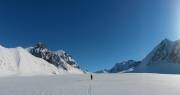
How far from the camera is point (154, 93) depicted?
25.3 meters

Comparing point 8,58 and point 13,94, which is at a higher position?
point 8,58

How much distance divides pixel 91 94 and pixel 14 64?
138m

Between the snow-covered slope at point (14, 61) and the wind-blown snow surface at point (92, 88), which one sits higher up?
the snow-covered slope at point (14, 61)

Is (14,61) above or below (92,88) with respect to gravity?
above

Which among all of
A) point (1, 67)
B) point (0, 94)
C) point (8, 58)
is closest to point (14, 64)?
point (8, 58)

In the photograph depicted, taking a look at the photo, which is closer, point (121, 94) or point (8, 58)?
point (121, 94)

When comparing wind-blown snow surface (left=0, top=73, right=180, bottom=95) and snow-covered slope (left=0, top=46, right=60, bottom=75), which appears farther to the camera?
snow-covered slope (left=0, top=46, right=60, bottom=75)

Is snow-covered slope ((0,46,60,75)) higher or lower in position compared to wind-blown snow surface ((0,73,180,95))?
higher

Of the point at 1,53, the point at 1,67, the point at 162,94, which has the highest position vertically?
the point at 1,53

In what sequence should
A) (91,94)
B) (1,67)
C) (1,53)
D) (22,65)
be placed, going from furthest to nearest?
(22,65), (1,53), (1,67), (91,94)

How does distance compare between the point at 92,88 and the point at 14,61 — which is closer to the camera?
the point at 92,88

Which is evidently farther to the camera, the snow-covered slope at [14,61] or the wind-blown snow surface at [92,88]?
the snow-covered slope at [14,61]

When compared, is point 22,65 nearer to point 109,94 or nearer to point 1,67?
point 1,67

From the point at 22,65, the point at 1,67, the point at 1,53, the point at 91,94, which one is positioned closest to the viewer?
the point at 91,94
